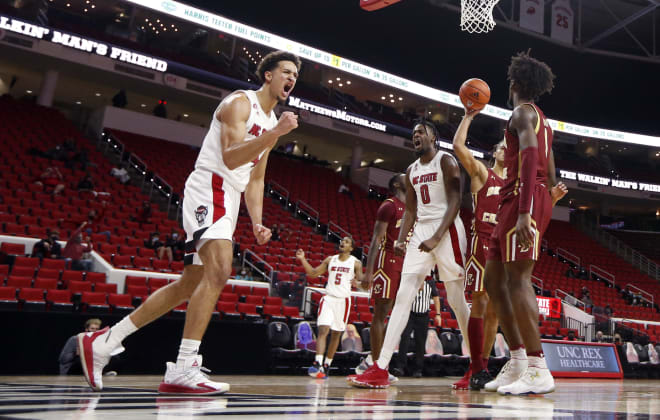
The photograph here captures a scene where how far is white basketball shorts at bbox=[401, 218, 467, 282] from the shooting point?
4.39m

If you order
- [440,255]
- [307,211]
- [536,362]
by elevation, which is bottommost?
[536,362]

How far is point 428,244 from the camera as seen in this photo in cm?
424

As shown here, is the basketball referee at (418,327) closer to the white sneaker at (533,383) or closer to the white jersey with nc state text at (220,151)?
the white sneaker at (533,383)

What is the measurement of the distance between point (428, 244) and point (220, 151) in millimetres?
1746

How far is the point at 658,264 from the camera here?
1172 inches

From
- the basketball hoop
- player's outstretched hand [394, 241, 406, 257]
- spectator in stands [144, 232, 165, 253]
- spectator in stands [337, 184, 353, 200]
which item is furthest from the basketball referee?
spectator in stands [337, 184, 353, 200]

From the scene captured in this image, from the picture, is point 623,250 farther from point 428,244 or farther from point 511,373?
point 511,373

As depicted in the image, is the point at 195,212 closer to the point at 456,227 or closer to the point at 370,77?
the point at 456,227

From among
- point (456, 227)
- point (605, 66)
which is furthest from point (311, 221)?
point (605, 66)

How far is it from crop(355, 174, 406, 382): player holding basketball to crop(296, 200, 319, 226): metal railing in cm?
1303

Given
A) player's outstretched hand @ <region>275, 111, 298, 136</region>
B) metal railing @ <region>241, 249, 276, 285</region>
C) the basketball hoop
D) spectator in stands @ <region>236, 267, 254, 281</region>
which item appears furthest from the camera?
the basketball hoop

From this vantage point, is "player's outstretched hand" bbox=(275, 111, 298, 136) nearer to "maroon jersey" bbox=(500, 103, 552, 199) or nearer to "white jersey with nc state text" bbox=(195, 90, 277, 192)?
"white jersey with nc state text" bbox=(195, 90, 277, 192)

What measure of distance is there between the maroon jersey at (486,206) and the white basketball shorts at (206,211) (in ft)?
7.83

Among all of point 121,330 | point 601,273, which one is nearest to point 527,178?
point 121,330
